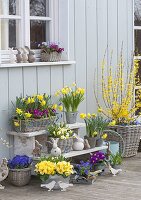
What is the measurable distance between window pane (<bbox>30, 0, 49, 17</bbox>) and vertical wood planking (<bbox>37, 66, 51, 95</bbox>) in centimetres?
67

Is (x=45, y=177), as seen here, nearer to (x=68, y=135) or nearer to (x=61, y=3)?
(x=68, y=135)

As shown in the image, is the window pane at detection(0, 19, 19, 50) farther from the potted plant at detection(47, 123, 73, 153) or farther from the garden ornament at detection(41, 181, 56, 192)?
the garden ornament at detection(41, 181, 56, 192)

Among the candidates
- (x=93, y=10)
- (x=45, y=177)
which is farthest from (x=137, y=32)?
(x=45, y=177)

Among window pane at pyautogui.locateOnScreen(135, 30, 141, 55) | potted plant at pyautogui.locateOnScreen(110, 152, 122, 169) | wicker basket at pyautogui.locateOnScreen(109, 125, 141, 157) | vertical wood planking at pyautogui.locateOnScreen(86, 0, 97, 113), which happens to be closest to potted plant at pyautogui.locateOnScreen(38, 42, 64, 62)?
vertical wood planking at pyautogui.locateOnScreen(86, 0, 97, 113)

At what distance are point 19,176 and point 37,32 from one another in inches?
73.2

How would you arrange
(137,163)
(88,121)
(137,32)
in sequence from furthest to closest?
(137,32) → (137,163) → (88,121)

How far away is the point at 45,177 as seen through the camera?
5.64 meters

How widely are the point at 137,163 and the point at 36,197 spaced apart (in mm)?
1939

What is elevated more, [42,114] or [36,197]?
[42,114]

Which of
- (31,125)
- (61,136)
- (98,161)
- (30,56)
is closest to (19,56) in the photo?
(30,56)

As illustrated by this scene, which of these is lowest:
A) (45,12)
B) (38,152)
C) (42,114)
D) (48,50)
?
(38,152)

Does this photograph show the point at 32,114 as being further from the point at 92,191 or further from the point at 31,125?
the point at 92,191

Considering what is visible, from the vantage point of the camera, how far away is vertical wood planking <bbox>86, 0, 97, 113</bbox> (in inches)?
285

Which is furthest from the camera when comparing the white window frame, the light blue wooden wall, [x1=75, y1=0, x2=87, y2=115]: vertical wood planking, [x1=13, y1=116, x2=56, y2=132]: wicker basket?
[x1=75, y1=0, x2=87, y2=115]: vertical wood planking
